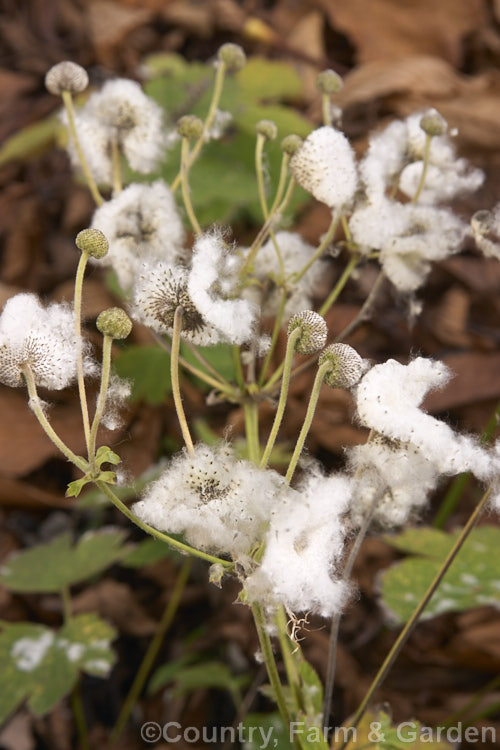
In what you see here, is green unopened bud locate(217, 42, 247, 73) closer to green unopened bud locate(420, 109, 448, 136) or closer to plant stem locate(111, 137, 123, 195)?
plant stem locate(111, 137, 123, 195)

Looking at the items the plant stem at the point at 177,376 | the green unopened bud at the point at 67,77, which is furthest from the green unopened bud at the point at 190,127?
the plant stem at the point at 177,376

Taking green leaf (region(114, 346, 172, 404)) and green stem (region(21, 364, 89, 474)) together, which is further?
green leaf (region(114, 346, 172, 404))

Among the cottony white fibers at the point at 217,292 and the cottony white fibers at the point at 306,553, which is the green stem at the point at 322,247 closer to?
the cottony white fibers at the point at 217,292

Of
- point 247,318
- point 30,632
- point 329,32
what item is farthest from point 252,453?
point 329,32

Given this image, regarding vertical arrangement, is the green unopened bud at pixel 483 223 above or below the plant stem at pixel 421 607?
above

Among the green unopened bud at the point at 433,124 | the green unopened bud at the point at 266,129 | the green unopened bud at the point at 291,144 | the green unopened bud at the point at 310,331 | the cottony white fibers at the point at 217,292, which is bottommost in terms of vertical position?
the green unopened bud at the point at 310,331

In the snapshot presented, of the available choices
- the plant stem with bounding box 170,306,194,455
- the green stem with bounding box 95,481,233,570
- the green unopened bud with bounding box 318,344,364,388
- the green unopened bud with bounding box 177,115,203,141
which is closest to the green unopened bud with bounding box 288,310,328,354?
the green unopened bud with bounding box 318,344,364,388
